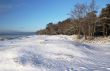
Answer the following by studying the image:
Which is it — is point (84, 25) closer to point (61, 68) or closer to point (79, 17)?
point (79, 17)

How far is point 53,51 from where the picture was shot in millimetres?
17312

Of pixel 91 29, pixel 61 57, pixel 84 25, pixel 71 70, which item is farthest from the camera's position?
pixel 84 25

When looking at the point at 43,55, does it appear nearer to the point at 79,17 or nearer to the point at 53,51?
the point at 53,51

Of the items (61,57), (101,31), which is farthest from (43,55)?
(101,31)

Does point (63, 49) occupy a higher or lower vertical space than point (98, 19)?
lower

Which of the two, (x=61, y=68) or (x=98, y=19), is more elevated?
(x=98, y=19)

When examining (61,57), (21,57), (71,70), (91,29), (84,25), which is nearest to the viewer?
(71,70)

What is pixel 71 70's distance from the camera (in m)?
12.0

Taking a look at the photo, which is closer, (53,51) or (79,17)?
(53,51)

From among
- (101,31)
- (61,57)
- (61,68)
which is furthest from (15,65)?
(101,31)

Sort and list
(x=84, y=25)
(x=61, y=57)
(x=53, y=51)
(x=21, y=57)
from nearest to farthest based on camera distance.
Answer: (x=21, y=57), (x=61, y=57), (x=53, y=51), (x=84, y=25)

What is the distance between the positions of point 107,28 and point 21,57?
156 feet

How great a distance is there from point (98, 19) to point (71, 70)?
48.3 m

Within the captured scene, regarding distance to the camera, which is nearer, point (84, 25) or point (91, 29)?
point (91, 29)
